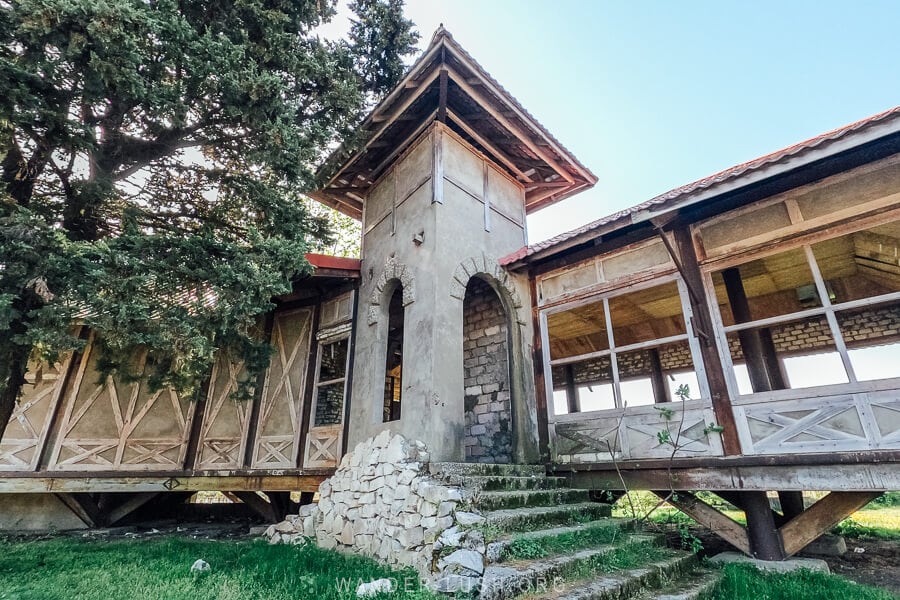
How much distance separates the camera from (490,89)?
6.37 meters

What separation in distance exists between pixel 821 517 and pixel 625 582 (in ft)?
9.09

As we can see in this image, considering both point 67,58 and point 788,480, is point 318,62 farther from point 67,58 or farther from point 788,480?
point 788,480

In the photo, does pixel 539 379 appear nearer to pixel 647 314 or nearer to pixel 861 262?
pixel 647 314

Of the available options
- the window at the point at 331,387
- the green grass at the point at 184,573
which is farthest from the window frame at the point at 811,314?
the window at the point at 331,387

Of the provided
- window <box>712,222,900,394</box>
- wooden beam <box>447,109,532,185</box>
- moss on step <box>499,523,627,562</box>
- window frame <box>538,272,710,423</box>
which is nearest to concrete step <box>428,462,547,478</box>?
window frame <box>538,272,710,423</box>

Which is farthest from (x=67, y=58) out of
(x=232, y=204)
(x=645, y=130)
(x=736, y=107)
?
(x=736, y=107)

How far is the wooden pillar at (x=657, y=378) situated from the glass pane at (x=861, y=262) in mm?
3917

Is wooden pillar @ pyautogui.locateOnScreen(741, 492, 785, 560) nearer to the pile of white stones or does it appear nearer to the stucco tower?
the stucco tower

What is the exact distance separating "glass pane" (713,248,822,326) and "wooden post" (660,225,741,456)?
1047 millimetres

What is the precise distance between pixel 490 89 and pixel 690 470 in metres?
5.88

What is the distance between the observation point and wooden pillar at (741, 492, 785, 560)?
4457mm

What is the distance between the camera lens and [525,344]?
6.79 meters

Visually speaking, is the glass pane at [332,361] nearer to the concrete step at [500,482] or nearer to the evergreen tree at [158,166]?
the evergreen tree at [158,166]

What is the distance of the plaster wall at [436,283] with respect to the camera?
543cm
